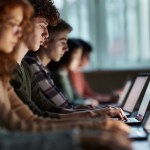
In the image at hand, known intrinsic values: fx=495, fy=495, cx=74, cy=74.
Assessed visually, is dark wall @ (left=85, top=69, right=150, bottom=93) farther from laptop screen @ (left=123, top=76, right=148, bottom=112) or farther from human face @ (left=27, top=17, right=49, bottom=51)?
human face @ (left=27, top=17, right=49, bottom=51)

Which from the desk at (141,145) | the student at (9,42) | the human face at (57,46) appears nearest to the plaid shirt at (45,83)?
the human face at (57,46)

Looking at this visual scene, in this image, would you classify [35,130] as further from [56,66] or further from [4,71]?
[56,66]

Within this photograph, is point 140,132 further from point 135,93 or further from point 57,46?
point 57,46

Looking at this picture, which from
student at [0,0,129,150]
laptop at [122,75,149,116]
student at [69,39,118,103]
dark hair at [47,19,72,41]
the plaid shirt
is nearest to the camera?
student at [0,0,129,150]

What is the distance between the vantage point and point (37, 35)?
224 cm

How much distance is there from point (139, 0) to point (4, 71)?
4487mm

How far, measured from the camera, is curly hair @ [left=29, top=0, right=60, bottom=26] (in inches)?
96.7

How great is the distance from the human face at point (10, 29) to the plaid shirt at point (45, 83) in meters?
1.18

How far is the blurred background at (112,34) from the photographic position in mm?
5973

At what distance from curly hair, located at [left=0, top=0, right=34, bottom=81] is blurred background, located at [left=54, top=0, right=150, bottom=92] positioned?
170 inches

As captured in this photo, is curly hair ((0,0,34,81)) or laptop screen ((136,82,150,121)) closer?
curly hair ((0,0,34,81))

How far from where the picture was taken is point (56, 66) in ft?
14.8

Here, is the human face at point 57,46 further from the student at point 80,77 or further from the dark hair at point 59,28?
the student at point 80,77

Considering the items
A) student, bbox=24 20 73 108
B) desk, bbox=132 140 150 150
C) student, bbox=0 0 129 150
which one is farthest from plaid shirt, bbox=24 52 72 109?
desk, bbox=132 140 150 150
